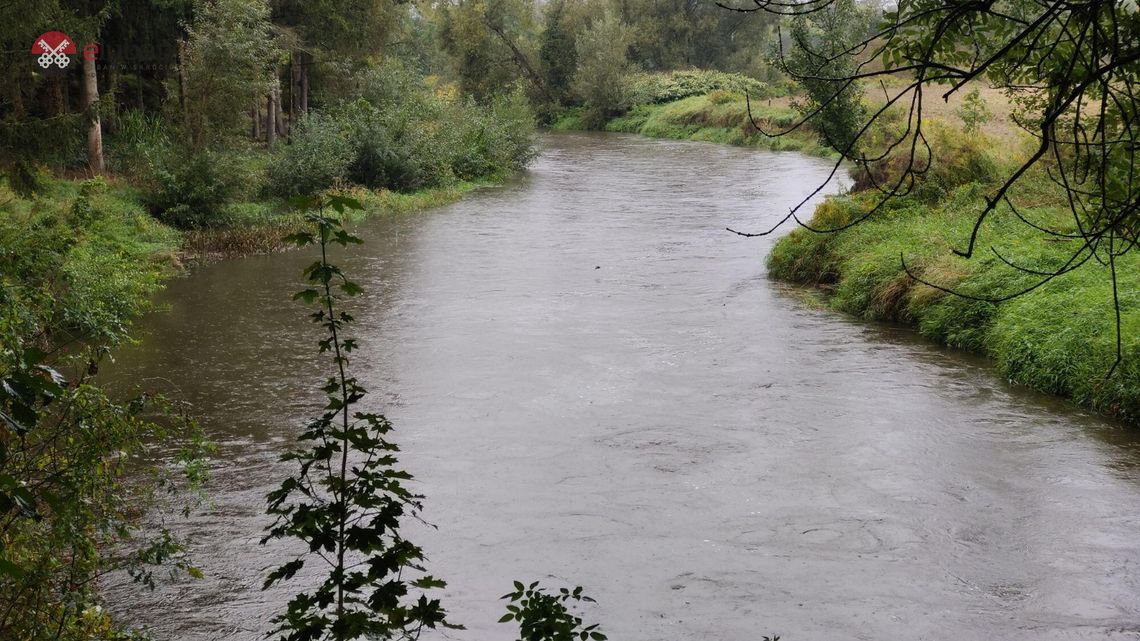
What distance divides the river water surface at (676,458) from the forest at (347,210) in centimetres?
42

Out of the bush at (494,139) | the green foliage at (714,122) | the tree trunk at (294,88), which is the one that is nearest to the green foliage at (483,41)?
the green foliage at (714,122)

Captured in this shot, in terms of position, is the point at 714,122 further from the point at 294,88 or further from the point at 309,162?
the point at 309,162

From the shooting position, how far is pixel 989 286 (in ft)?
39.1

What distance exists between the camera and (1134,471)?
8430mm

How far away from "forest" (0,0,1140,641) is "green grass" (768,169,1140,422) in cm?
4

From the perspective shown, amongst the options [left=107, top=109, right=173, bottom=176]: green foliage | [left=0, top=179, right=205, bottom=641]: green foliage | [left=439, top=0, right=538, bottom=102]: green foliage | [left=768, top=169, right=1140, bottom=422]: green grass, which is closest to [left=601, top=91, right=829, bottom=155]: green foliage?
[left=439, top=0, right=538, bottom=102]: green foliage

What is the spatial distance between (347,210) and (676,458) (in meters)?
12.6

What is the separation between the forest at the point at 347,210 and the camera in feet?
11.7

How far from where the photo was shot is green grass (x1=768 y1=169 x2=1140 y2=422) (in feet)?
33.2

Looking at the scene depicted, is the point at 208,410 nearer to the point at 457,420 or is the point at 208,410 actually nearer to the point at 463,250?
the point at 457,420

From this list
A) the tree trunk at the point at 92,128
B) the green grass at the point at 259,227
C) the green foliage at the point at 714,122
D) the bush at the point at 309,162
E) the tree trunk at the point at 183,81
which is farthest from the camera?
the green foliage at the point at 714,122

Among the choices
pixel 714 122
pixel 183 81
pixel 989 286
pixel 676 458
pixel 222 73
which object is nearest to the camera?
pixel 676 458

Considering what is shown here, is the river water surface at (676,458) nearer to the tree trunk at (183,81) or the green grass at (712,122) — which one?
the tree trunk at (183,81)

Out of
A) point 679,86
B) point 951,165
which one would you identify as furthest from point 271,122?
point 679,86
